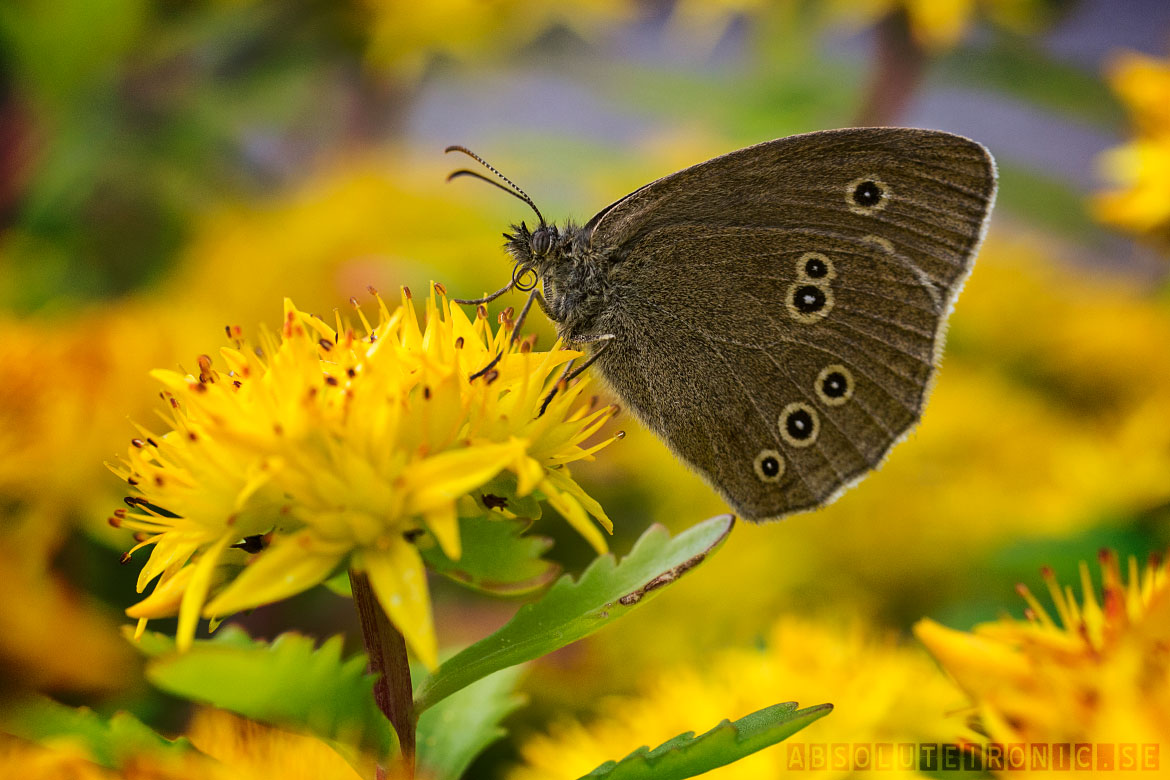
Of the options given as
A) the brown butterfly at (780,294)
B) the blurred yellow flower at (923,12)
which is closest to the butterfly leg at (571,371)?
the brown butterfly at (780,294)

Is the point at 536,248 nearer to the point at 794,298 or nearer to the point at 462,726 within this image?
the point at 794,298

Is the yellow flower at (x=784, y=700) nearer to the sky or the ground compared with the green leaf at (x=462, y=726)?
nearer to the ground

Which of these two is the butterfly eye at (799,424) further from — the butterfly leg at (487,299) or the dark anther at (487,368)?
the dark anther at (487,368)

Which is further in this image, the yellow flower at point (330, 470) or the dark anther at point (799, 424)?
the dark anther at point (799, 424)

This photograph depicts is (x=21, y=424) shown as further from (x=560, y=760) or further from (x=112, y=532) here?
(x=560, y=760)

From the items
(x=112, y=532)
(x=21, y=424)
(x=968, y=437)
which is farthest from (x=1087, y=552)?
(x=21, y=424)

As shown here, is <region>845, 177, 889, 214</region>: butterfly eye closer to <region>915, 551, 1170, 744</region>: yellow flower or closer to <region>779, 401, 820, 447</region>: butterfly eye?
<region>779, 401, 820, 447</region>: butterfly eye
